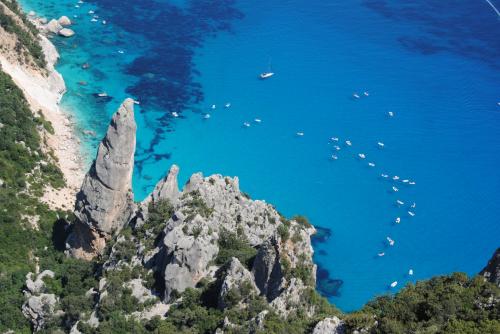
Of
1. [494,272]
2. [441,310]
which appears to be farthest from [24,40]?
[441,310]

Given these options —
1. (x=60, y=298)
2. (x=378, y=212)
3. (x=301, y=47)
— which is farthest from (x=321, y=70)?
(x=60, y=298)

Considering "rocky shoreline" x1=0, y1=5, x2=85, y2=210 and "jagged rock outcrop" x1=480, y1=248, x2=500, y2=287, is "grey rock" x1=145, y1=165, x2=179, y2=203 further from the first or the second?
"jagged rock outcrop" x1=480, y1=248, x2=500, y2=287

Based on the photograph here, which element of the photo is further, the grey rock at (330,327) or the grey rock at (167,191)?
the grey rock at (167,191)

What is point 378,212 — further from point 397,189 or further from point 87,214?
point 87,214

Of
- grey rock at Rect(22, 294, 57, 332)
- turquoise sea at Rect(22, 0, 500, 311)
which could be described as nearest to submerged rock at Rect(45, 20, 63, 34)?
turquoise sea at Rect(22, 0, 500, 311)

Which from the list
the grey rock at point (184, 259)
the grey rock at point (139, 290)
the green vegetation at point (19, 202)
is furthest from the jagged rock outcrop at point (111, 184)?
the grey rock at point (184, 259)

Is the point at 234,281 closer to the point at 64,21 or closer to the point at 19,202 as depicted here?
the point at 19,202

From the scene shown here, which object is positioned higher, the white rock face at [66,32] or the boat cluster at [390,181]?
the white rock face at [66,32]

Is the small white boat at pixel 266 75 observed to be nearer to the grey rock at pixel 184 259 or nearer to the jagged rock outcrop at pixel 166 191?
the jagged rock outcrop at pixel 166 191
